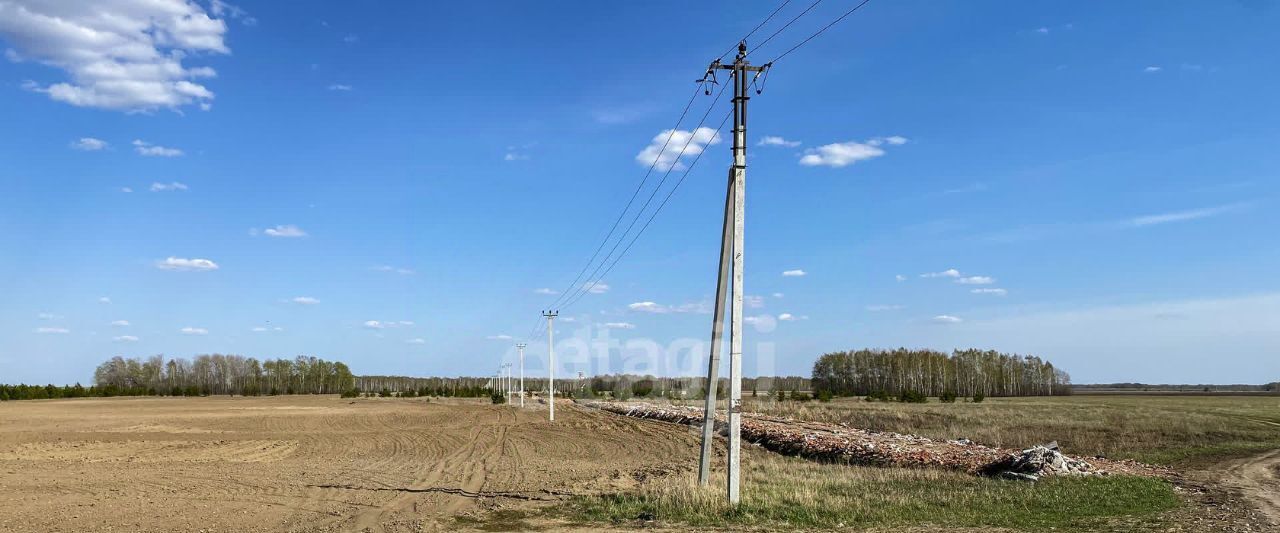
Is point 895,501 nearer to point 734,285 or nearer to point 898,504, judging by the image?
point 898,504

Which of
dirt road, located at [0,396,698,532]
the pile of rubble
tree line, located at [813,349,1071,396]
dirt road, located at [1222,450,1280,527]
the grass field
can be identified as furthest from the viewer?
tree line, located at [813,349,1071,396]

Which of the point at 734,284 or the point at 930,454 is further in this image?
the point at 930,454

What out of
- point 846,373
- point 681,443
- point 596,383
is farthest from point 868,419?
point 596,383

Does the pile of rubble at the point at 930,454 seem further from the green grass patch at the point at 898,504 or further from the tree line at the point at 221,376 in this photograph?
the tree line at the point at 221,376

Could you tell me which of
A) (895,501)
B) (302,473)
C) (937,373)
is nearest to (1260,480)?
(895,501)

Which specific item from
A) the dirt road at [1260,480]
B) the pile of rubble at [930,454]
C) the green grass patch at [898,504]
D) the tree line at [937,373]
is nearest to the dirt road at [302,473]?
the green grass patch at [898,504]

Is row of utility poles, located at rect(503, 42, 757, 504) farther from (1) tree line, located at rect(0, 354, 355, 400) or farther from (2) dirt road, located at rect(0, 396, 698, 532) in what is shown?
(1) tree line, located at rect(0, 354, 355, 400)

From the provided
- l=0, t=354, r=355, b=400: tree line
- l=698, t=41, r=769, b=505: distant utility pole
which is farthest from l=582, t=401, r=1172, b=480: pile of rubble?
l=0, t=354, r=355, b=400: tree line

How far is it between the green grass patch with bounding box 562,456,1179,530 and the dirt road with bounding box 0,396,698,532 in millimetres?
3068

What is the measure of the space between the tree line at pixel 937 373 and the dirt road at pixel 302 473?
382ft

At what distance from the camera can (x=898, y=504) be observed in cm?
1571

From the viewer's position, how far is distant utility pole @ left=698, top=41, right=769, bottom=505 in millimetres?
15250

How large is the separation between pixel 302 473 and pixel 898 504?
14.3m

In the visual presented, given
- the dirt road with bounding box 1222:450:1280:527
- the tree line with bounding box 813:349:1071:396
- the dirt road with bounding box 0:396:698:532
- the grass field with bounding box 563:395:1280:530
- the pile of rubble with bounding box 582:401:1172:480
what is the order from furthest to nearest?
the tree line with bounding box 813:349:1071:396, the pile of rubble with bounding box 582:401:1172:480, the dirt road with bounding box 1222:450:1280:527, the dirt road with bounding box 0:396:698:532, the grass field with bounding box 563:395:1280:530
